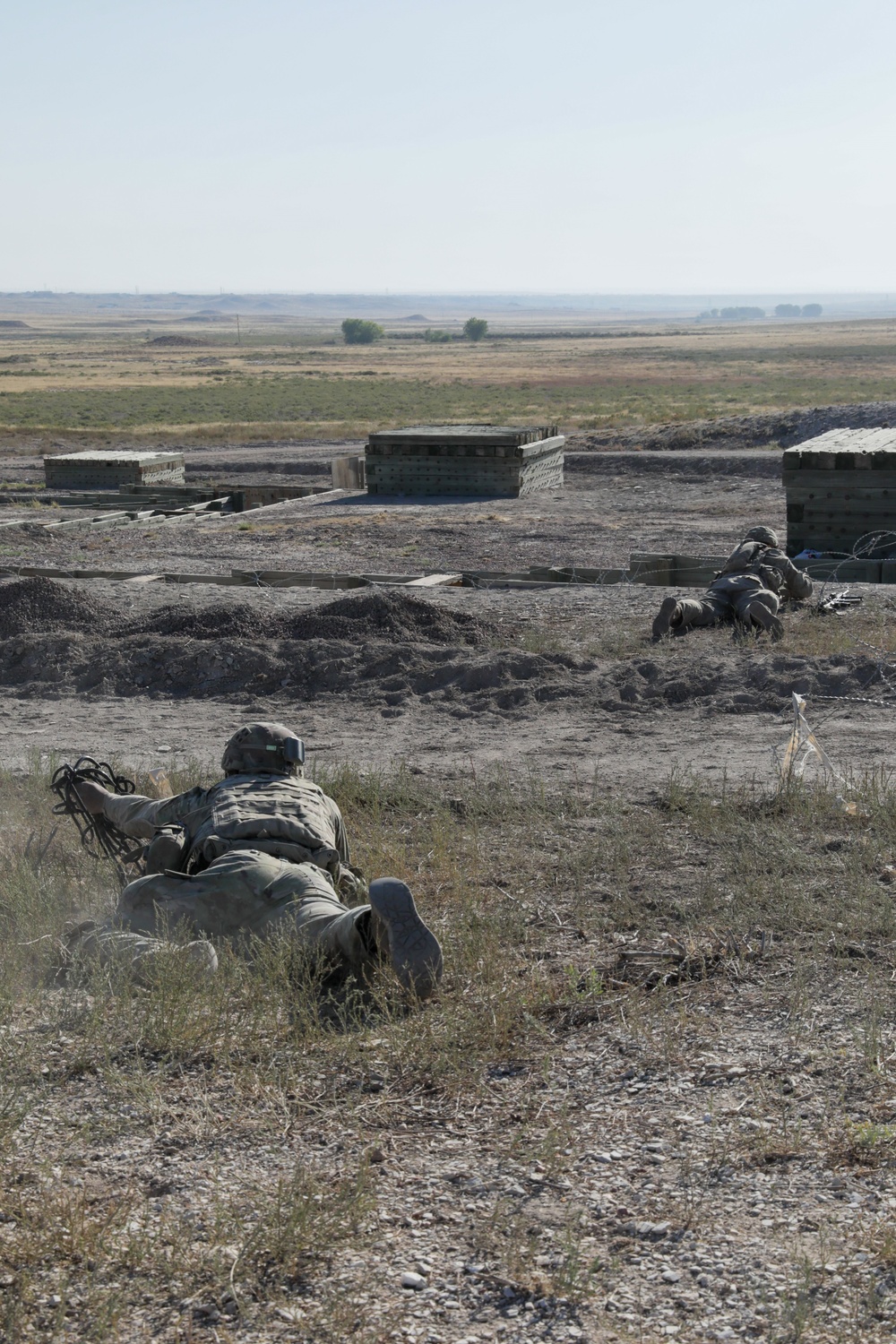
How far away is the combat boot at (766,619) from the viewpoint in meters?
11.7

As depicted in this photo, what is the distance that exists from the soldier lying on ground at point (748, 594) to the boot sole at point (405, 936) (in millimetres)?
7378

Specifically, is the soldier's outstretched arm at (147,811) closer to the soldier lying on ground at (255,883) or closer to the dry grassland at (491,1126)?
the soldier lying on ground at (255,883)

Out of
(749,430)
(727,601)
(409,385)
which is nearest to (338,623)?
(727,601)

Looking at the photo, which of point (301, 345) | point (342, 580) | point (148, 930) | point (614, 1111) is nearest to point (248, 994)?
point (148, 930)

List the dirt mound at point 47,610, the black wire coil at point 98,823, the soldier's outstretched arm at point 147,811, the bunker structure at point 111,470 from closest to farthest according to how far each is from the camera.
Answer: the soldier's outstretched arm at point 147,811, the black wire coil at point 98,823, the dirt mound at point 47,610, the bunker structure at point 111,470

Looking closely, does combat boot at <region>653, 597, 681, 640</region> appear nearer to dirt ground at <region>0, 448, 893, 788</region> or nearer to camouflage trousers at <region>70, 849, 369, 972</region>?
dirt ground at <region>0, 448, 893, 788</region>

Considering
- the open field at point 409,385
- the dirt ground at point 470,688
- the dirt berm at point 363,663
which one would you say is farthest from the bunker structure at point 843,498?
the open field at point 409,385

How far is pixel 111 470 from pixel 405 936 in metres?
25.4

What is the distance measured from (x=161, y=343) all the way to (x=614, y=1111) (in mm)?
152464

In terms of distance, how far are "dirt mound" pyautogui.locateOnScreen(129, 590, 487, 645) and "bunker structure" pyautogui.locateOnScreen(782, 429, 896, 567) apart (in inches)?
230

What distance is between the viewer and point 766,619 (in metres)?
11.7

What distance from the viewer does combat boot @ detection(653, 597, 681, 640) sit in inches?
462

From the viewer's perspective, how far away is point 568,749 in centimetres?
922

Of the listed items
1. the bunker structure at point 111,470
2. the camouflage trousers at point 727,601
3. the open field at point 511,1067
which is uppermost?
the bunker structure at point 111,470
